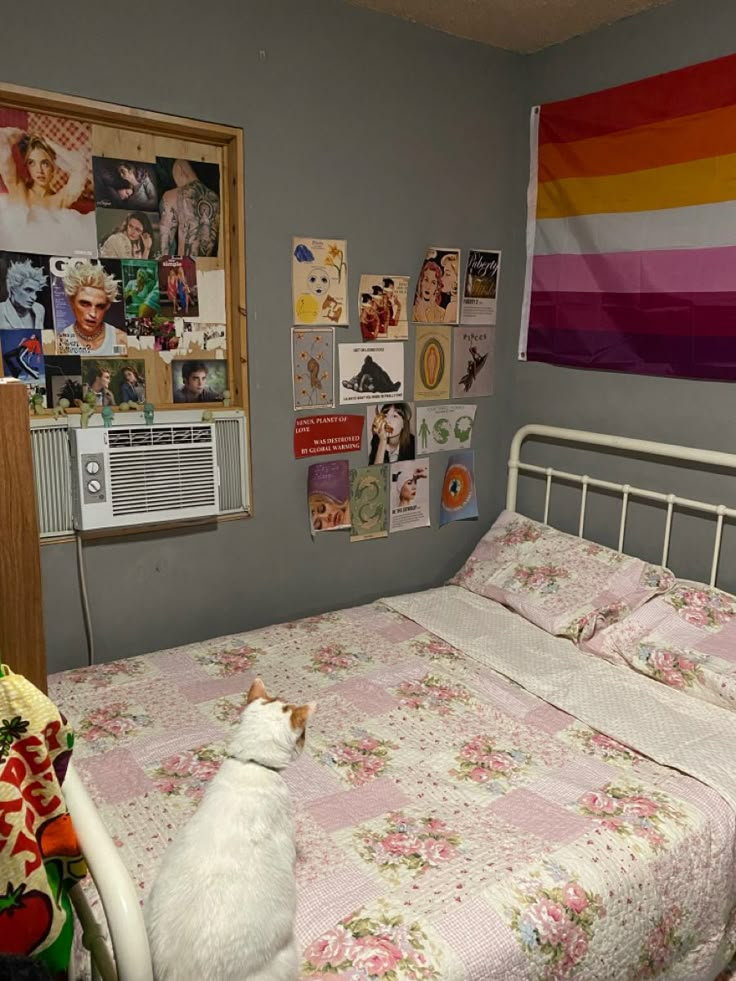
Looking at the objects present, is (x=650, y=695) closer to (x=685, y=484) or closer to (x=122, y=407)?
(x=685, y=484)

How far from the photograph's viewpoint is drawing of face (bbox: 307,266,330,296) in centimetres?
245

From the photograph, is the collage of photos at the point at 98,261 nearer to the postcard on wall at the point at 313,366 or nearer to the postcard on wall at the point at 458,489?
the postcard on wall at the point at 313,366

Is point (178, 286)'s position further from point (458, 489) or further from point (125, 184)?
point (458, 489)

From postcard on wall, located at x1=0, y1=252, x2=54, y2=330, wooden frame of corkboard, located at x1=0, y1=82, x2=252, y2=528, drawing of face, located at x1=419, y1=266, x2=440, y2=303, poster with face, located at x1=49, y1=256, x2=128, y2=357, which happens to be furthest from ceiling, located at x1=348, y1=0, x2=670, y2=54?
postcard on wall, located at x1=0, y1=252, x2=54, y2=330

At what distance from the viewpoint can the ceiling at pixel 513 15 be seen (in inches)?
92.0

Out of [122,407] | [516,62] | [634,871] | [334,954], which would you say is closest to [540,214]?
[516,62]

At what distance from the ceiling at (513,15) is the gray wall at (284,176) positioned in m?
0.06

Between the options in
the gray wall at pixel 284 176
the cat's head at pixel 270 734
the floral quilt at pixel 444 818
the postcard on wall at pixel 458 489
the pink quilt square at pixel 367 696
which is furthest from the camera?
the postcard on wall at pixel 458 489

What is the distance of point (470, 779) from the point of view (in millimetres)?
1685

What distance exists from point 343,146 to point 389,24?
41 cm

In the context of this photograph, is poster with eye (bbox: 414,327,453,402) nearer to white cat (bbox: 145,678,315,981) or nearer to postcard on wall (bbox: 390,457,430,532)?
postcard on wall (bbox: 390,457,430,532)

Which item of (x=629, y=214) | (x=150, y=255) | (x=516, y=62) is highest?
(x=516, y=62)

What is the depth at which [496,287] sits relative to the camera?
2883 millimetres

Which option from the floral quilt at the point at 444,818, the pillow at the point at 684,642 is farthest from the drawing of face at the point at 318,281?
the pillow at the point at 684,642
